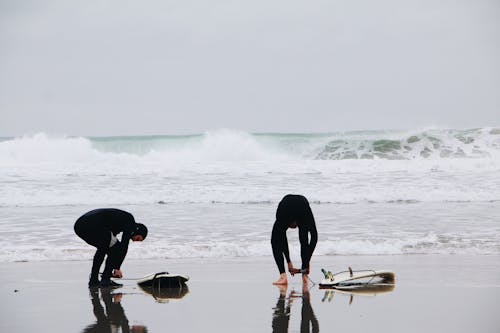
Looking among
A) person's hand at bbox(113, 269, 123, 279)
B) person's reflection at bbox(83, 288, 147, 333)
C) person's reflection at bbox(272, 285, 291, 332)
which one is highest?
person's hand at bbox(113, 269, 123, 279)

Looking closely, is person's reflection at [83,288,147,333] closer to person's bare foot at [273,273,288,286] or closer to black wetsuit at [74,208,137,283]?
black wetsuit at [74,208,137,283]

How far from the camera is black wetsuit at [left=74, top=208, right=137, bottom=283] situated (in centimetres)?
873

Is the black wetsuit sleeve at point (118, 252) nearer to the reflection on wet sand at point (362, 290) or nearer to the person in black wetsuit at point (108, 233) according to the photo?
the person in black wetsuit at point (108, 233)

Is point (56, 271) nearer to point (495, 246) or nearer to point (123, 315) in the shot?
point (123, 315)

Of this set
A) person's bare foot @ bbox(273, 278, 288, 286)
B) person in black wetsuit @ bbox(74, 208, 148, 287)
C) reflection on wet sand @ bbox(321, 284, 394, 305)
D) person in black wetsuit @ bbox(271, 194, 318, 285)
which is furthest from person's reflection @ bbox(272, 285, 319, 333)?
person in black wetsuit @ bbox(74, 208, 148, 287)

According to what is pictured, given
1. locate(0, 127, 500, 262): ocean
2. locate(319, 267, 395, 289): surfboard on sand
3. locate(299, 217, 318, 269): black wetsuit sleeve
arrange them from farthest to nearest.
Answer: locate(0, 127, 500, 262): ocean, locate(299, 217, 318, 269): black wetsuit sleeve, locate(319, 267, 395, 289): surfboard on sand

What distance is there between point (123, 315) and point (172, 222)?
28.7ft

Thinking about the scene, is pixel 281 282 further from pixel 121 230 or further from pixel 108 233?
pixel 108 233

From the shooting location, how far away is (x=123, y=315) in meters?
7.08

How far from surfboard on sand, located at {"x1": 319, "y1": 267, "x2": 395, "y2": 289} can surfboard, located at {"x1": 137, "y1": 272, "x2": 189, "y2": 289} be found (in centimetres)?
172

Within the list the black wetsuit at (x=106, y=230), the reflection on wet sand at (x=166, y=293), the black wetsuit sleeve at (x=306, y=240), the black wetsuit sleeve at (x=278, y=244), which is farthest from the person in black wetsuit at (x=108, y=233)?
the black wetsuit sleeve at (x=306, y=240)

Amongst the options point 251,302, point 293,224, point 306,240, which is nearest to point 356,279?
point 306,240

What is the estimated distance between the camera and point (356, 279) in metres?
8.66

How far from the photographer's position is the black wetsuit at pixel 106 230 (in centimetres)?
873
